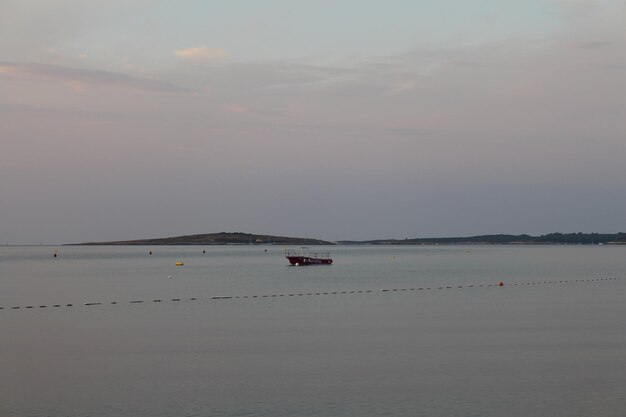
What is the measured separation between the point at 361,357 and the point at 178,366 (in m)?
5.89

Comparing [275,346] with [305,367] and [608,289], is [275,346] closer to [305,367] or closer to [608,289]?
[305,367]

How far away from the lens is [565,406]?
21.6 m

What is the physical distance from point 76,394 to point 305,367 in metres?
7.13

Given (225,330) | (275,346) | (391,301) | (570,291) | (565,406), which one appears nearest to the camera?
(565,406)

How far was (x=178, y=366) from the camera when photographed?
2755 cm

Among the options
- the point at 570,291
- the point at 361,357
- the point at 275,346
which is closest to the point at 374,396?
the point at 361,357

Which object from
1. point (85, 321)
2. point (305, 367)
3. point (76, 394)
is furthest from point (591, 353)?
point (85, 321)

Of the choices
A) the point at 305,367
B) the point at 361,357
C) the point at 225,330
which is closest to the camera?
the point at 305,367

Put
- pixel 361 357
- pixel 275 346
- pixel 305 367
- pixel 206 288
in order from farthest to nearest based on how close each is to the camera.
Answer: pixel 206 288
pixel 275 346
pixel 361 357
pixel 305 367

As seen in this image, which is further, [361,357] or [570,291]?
[570,291]

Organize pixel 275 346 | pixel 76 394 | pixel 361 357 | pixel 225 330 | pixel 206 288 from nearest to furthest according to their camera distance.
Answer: pixel 76 394, pixel 361 357, pixel 275 346, pixel 225 330, pixel 206 288

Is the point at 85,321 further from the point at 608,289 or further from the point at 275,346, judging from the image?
the point at 608,289

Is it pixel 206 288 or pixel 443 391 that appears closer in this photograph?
pixel 443 391

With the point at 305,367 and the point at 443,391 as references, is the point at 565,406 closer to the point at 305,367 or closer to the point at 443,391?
the point at 443,391
